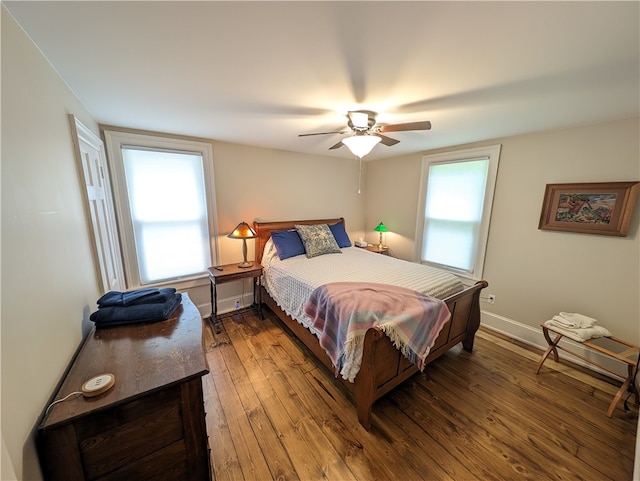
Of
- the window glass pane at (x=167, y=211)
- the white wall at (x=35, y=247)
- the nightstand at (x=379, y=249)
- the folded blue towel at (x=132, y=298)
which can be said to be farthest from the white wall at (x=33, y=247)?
the nightstand at (x=379, y=249)

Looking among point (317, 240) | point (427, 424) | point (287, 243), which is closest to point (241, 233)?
point (287, 243)

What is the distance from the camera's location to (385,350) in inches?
64.3

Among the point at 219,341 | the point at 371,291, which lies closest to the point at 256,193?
the point at 219,341

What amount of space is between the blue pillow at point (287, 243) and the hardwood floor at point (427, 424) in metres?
1.22

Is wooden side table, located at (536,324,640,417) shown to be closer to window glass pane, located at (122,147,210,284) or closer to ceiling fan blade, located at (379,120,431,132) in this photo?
ceiling fan blade, located at (379,120,431,132)

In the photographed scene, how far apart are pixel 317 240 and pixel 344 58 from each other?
88.7 inches

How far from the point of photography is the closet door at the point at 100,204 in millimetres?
1615

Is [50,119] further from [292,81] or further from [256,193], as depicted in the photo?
[256,193]

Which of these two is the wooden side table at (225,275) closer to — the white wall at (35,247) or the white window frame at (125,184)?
the white window frame at (125,184)

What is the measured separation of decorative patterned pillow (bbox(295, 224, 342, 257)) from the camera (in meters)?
3.15

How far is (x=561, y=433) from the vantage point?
5.25 feet

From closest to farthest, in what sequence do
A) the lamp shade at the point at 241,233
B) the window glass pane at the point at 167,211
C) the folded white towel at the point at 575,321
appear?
the folded white towel at the point at 575,321
the window glass pane at the point at 167,211
the lamp shade at the point at 241,233

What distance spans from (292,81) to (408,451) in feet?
8.04

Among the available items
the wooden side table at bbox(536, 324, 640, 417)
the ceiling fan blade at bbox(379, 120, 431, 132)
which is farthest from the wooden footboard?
the ceiling fan blade at bbox(379, 120, 431, 132)
